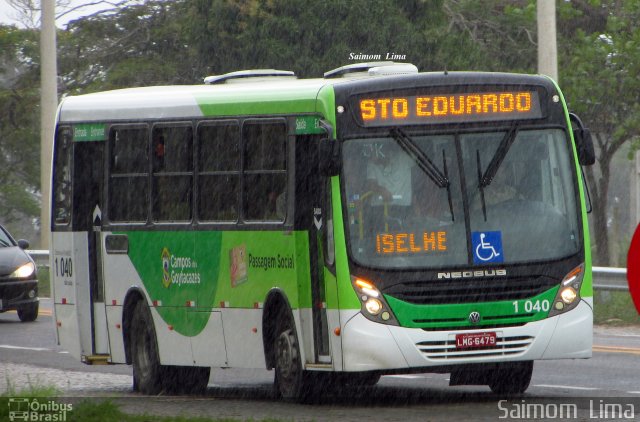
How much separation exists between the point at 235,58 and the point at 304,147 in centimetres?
2593

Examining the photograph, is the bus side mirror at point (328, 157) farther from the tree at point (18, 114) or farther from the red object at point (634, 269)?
the tree at point (18, 114)

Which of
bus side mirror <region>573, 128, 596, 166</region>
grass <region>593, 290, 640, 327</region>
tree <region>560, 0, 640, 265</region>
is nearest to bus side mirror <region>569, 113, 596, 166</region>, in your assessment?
bus side mirror <region>573, 128, 596, 166</region>

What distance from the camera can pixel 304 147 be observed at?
1306 centimetres

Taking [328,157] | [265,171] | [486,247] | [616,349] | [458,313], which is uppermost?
[328,157]

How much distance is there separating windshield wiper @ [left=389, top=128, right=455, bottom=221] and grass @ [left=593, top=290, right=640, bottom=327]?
32.0 feet

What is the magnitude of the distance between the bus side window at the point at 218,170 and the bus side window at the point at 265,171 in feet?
0.55

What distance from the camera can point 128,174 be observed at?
1538 cm

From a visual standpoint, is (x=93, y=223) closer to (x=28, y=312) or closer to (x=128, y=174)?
(x=128, y=174)

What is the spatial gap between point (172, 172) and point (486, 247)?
359 cm

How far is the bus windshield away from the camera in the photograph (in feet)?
40.8

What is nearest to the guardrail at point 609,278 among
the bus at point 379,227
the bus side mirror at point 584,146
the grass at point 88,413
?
the bus at point 379,227

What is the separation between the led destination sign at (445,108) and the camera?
12.7 m

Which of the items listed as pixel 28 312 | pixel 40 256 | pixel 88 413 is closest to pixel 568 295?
pixel 88 413

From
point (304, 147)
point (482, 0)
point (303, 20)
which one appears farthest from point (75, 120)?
point (482, 0)
